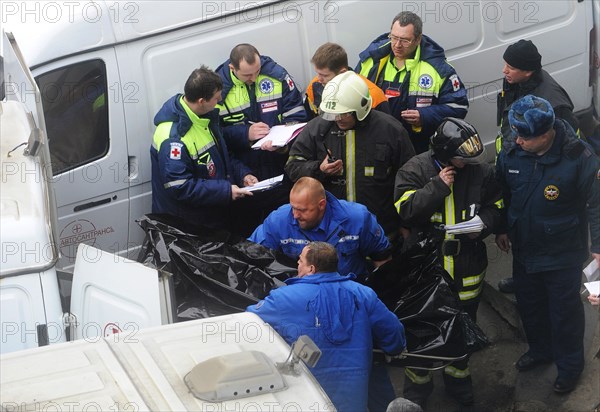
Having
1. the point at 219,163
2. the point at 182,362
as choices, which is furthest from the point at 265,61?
the point at 182,362

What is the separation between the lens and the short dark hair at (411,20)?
6.66 meters

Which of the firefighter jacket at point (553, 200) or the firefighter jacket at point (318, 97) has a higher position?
the firefighter jacket at point (318, 97)

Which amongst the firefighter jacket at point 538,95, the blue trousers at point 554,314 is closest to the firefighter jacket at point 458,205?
the blue trousers at point 554,314

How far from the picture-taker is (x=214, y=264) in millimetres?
5691

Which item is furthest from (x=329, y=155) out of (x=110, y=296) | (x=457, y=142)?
(x=110, y=296)

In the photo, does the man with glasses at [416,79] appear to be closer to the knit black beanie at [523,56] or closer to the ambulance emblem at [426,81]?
the ambulance emblem at [426,81]

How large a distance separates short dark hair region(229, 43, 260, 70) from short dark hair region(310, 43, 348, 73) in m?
0.39

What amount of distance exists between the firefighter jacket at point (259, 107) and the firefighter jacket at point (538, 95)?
4.32ft

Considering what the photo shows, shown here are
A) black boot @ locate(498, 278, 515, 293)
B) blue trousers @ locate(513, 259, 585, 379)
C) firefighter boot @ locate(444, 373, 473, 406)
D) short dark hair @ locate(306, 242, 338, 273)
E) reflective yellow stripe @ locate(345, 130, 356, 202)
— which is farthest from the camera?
black boot @ locate(498, 278, 515, 293)

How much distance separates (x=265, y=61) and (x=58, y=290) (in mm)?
2586

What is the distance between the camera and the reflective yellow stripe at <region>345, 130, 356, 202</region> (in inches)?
245

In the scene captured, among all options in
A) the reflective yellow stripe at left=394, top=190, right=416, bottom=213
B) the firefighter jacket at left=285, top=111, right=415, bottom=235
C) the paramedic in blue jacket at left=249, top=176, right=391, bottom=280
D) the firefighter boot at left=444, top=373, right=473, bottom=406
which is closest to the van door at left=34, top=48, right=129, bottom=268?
the firefighter jacket at left=285, top=111, right=415, bottom=235

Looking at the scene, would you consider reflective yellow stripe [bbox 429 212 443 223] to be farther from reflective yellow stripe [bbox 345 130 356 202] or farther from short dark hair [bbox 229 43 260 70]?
short dark hair [bbox 229 43 260 70]

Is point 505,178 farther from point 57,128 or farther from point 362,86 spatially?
point 57,128
